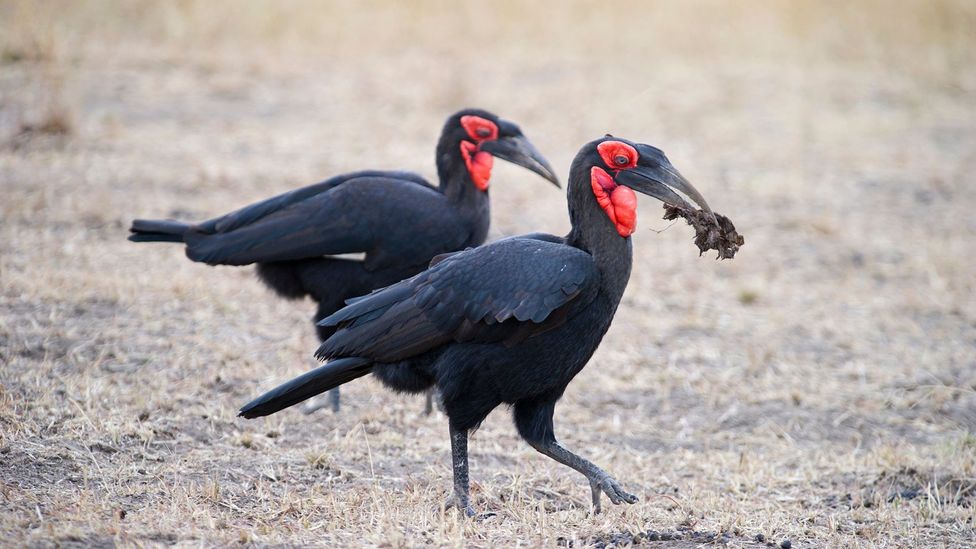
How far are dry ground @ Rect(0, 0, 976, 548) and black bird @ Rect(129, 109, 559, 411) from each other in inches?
24.4

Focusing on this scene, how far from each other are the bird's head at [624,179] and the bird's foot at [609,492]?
92 centimetres

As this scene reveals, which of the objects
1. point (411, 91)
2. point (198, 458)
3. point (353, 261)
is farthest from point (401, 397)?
point (411, 91)

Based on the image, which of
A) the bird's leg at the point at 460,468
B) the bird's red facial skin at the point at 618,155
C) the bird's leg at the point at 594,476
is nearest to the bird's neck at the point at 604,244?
the bird's red facial skin at the point at 618,155

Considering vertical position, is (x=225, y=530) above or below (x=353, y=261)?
below

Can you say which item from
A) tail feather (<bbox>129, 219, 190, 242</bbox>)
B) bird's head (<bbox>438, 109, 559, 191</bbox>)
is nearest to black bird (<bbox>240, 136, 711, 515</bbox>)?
bird's head (<bbox>438, 109, 559, 191</bbox>)

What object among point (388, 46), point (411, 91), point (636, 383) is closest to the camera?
point (636, 383)

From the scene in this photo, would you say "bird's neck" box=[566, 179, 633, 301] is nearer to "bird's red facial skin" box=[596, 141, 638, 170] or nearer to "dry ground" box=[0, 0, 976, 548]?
"bird's red facial skin" box=[596, 141, 638, 170]

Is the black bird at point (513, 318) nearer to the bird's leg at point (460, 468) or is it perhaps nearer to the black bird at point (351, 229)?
the bird's leg at point (460, 468)

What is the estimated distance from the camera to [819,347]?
6.66 meters

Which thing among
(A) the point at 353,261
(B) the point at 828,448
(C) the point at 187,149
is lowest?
(C) the point at 187,149

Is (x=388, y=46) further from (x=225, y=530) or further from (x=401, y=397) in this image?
(x=225, y=530)

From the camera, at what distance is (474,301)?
3936 mm

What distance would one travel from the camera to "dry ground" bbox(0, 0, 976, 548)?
13.7ft

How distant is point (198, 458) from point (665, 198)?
2.13m
